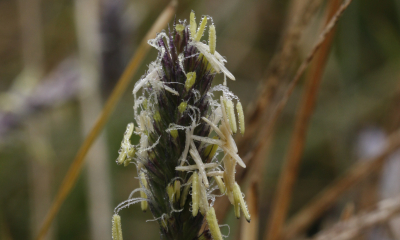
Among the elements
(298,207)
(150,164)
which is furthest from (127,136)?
(298,207)

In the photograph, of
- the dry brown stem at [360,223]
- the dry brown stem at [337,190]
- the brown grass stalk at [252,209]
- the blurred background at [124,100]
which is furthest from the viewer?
the blurred background at [124,100]

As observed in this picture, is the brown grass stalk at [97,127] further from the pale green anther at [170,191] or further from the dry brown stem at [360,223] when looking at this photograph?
the dry brown stem at [360,223]

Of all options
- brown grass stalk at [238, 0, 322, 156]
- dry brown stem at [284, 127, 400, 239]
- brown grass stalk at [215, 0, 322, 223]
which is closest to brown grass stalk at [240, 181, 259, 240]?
brown grass stalk at [215, 0, 322, 223]

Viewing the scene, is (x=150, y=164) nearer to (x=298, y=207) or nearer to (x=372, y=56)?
(x=298, y=207)

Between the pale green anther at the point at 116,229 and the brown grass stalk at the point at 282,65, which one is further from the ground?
the brown grass stalk at the point at 282,65

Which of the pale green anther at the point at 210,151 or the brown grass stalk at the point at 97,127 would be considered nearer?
the pale green anther at the point at 210,151

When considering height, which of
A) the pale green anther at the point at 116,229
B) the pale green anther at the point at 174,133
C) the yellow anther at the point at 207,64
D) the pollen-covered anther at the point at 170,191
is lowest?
the pale green anther at the point at 116,229

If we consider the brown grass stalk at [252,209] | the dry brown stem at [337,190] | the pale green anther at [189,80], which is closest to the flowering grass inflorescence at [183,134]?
the pale green anther at [189,80]
